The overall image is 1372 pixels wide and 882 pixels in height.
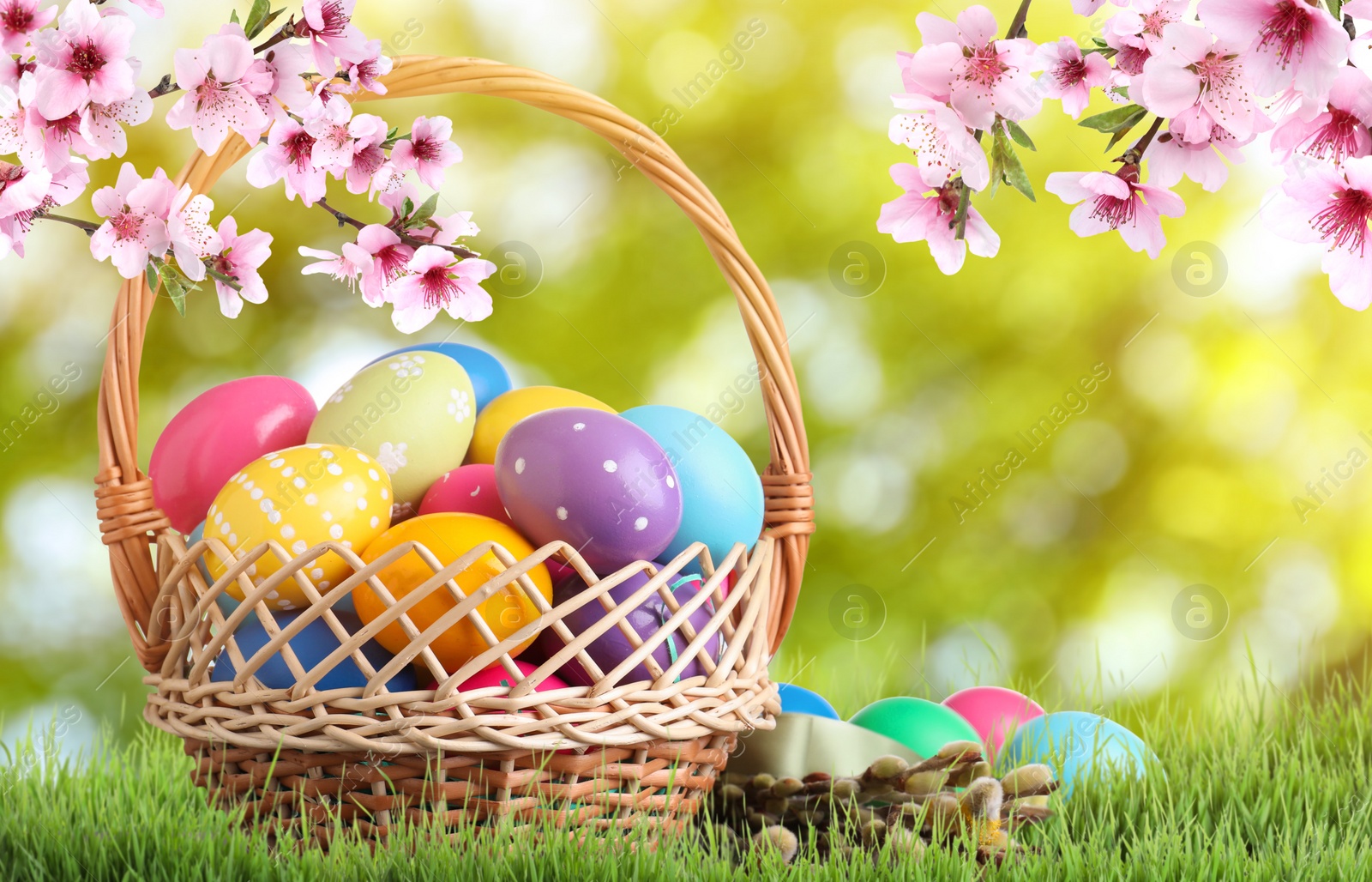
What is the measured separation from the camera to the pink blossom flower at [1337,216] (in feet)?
2.27

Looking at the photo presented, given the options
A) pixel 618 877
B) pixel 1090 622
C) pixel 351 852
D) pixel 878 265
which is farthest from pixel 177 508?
pixel 1090 622

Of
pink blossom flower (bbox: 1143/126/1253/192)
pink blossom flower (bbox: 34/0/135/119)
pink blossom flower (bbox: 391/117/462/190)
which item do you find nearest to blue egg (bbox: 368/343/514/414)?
pink blossom flower (bbox: 391/117/462/190)

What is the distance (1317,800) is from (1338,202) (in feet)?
2.89

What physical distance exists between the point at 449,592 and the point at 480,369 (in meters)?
0.51

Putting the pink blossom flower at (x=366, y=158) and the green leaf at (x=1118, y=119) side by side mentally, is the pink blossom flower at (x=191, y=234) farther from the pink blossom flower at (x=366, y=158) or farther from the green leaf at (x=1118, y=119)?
the green leaf at (x=1118, y=119)

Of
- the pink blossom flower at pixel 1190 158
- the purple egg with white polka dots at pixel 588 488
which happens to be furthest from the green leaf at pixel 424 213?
the pink blossom flower at pixel 1190 158

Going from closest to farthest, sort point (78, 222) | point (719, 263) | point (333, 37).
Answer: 1. point (78, 222)
2. point (333, 37)
3. point (719, 263)

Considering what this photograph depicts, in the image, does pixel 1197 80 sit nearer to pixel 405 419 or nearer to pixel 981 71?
pixel 981 71

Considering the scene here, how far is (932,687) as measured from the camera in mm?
1972

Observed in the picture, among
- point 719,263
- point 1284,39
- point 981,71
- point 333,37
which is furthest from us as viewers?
point 719,263

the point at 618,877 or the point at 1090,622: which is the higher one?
the point at 1090,622

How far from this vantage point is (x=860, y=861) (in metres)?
1.03

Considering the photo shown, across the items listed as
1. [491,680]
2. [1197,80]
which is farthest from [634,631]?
[1197,80]

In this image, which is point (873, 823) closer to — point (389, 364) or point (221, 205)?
point (389, 364)
